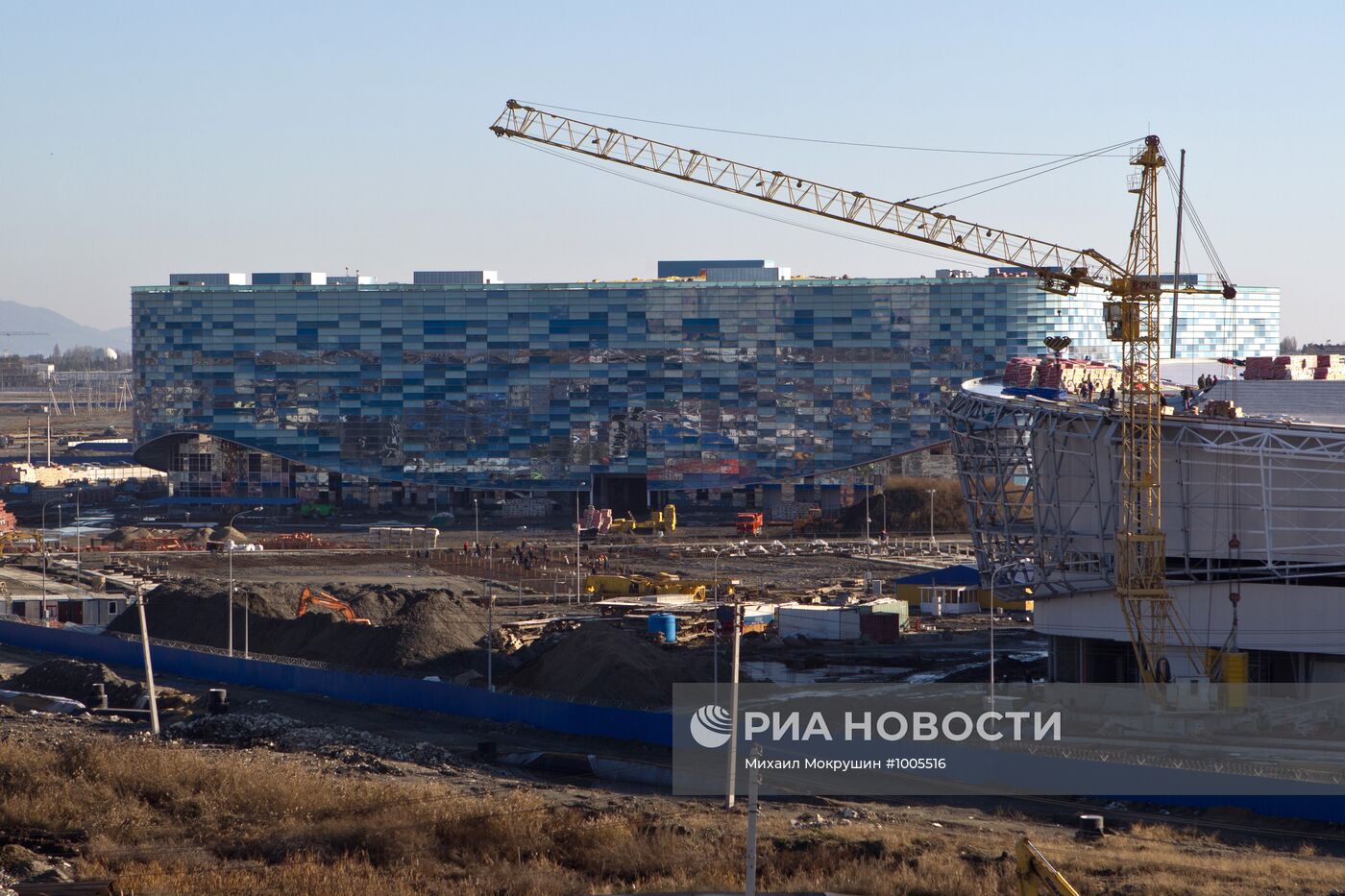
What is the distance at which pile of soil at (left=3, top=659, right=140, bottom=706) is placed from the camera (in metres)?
55.8

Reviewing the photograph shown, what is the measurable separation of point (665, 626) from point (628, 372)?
63958mm

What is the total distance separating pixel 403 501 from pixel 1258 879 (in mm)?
111696

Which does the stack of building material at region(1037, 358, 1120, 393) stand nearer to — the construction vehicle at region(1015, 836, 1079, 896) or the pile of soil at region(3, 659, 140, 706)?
the pile of soil at region(3, 659, 140, 706)

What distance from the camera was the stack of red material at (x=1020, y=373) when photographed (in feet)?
234

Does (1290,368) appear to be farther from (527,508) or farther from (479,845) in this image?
(527,508)

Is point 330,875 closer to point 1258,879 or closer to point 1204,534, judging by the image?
point 1258,879

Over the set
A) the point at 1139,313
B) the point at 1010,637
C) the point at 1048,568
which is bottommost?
the point at 1010,637

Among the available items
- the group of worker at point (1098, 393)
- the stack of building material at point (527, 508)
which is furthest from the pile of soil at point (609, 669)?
the stack of building material at point (527, 508)

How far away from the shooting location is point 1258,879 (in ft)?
107

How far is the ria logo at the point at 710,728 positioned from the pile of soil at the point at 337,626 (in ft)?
57.8

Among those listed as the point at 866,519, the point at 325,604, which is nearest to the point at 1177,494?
the point at 325,604

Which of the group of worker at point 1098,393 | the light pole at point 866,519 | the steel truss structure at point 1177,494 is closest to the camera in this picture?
the steel truss structure at point 1177,494

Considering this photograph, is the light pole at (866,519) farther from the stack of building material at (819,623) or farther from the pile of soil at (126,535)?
the pile of soil at (126,535)

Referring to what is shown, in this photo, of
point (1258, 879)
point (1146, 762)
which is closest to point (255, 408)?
point (1146, 762)
